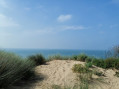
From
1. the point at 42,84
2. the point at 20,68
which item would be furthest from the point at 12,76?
the point at 42,84

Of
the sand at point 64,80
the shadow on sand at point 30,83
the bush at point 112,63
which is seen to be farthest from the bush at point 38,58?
the bush at point 112,63

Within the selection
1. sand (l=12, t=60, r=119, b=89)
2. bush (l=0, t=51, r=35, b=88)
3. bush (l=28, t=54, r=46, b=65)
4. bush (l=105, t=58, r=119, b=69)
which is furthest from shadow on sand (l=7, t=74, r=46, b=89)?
bush (l=105, t=58, r=119, b=69)

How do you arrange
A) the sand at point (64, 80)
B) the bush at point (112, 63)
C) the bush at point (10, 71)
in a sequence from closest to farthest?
the bush at point (10, 71), the sand at point (64, 80), the bush at point (112, 63)

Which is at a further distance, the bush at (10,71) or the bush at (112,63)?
the bush at (112,63)

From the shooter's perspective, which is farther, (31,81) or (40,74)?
(40,74)

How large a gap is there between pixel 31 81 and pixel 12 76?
3.75 ft

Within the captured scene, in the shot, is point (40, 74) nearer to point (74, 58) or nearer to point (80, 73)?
point (80, 73)

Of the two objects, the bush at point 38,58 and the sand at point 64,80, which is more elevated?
the bush at point 38,58

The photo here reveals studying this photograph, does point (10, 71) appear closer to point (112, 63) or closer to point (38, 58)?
point (38, 58)

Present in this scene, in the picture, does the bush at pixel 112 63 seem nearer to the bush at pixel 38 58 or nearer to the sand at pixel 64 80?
the sand at pixel 64 80

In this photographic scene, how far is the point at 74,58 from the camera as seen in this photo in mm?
9344

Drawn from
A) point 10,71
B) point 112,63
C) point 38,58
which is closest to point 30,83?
point 10,71

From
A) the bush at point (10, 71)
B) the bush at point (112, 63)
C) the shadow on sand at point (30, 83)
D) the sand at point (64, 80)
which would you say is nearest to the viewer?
the bush at point (10, 71)

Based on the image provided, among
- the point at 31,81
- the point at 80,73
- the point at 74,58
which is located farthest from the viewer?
the point at 74,58
